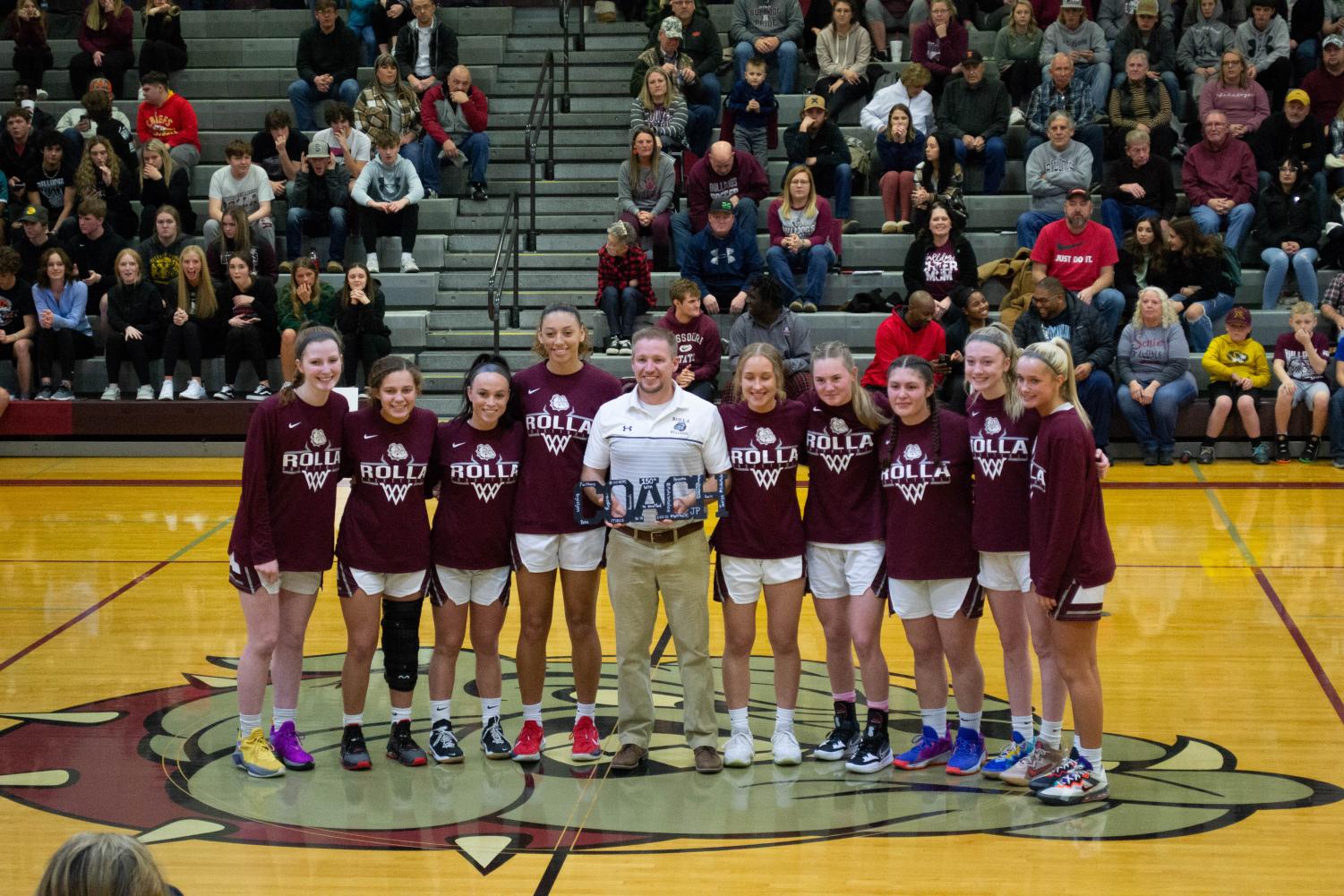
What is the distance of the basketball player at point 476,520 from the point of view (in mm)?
5926

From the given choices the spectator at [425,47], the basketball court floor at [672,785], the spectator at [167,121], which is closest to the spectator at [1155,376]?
the basketball court floor at [672,785]

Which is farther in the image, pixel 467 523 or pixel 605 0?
pixel 605 0

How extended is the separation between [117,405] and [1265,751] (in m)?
9.84

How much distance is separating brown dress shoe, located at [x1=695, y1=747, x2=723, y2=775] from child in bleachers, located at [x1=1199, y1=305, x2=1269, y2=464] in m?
7.37

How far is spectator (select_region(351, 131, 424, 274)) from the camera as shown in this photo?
13.7 metres

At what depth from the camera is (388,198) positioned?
45.6 ft

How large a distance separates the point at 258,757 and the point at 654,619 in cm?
161

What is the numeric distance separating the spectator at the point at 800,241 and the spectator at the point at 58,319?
19.3ft

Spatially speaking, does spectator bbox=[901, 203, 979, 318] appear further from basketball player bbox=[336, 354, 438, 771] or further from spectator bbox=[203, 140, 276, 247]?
basketball player bbox=[336, 354, 438, 771]

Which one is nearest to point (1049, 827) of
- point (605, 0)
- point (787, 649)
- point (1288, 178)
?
point (787, 649)

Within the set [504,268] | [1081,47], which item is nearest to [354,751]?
[504,268]

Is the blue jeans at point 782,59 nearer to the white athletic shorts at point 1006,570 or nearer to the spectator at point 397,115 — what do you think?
the spectator at point 397,115

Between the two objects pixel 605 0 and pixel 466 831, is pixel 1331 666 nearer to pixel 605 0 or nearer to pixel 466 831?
pixel 466 831

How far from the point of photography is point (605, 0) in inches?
660
